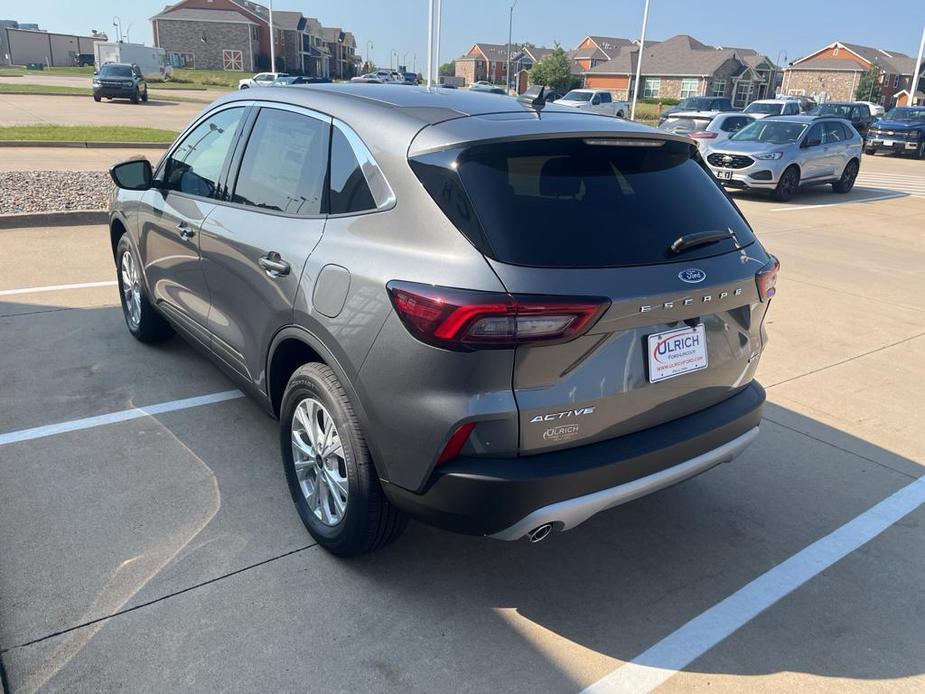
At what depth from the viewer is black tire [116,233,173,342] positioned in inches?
198

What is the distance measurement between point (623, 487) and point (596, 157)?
1212 mm

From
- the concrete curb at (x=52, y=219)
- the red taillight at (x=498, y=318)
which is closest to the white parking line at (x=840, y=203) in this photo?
the concrete curb at (x=52, y=219)

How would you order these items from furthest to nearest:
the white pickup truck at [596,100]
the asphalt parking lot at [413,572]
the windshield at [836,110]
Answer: the white pickup truck at [596,100], the windshield at [836,110], the asphalt parking lot at [413,572]

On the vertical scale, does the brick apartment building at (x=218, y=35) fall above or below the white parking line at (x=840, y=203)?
above

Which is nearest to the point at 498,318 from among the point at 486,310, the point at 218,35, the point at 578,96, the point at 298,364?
the point at 486,310

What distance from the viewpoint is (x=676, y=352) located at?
272cm

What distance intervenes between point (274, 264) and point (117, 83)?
1368 inches

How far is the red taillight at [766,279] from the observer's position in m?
3.04

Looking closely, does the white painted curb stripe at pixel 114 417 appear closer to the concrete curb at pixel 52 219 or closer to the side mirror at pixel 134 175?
the side mirror at pixel 134 175

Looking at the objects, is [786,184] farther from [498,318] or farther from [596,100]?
[596,100]

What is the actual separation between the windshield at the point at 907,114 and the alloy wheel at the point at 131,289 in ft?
105

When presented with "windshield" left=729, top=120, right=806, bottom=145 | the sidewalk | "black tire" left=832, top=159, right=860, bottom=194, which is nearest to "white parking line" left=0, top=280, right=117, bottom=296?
the sidewalk

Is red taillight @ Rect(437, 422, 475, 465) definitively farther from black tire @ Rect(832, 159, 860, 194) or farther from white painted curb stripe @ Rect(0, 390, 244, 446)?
black tire @ Rect(832, 159, 860, 194)

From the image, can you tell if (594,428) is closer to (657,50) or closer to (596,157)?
(596,157)
